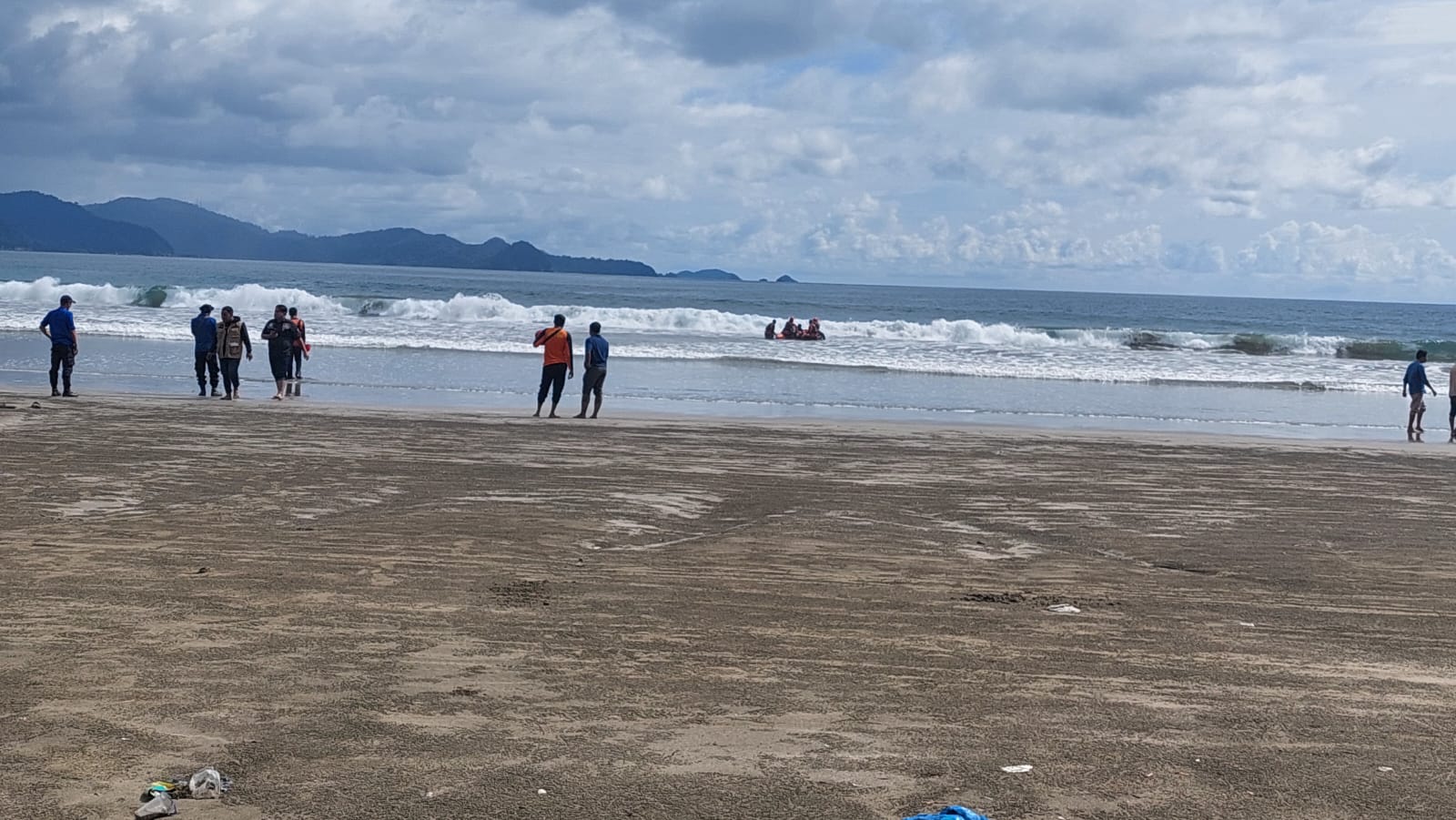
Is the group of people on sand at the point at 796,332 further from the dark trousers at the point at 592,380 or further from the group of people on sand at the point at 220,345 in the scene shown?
the dark trousers at the point at 592,380

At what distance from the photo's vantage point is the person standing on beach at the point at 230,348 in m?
20.1

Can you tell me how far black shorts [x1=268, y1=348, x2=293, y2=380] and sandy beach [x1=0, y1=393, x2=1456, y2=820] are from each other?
811 centimetres

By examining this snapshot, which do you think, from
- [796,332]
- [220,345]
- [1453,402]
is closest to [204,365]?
[220,345]

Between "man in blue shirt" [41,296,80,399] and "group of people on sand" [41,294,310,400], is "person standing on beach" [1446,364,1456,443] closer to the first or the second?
"group of people on sand" [41,294,310,400]

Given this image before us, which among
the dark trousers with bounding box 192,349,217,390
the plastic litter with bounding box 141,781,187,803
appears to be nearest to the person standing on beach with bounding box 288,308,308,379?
the dark trousers with bounding box 192,349,217,390

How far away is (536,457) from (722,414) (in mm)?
7100

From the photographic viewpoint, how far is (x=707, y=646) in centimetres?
626

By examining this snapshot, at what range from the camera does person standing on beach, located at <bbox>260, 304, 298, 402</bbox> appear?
2059 centimetres

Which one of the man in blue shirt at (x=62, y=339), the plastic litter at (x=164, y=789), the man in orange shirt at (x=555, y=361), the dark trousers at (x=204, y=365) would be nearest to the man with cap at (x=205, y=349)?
the dark trousers at (x=204, y=365)

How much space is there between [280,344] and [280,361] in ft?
1.13

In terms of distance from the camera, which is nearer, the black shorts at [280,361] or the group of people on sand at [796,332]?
the black shorts at [280,361]

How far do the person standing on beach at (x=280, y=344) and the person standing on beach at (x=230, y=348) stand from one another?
42 centimetres

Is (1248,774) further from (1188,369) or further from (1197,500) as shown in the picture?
(1188,369)

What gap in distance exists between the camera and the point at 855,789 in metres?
4.51
